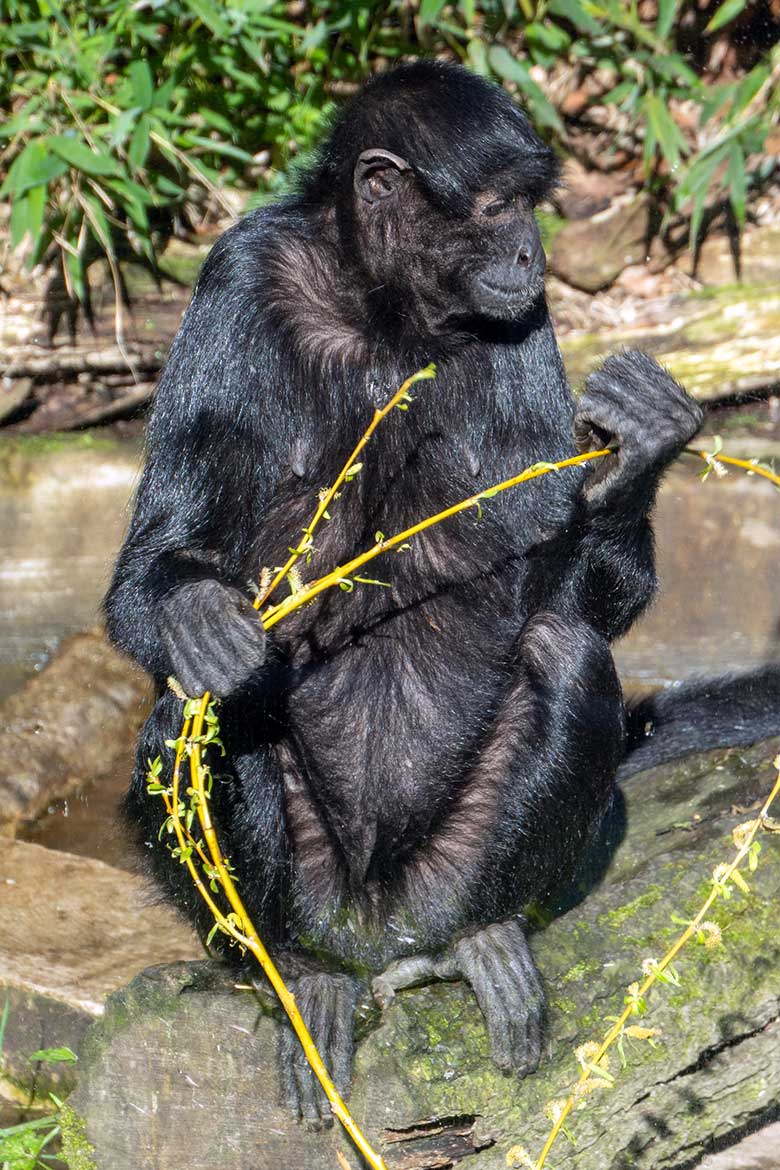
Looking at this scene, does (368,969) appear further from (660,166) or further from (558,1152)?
(660,166)

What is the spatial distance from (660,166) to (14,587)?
510cm

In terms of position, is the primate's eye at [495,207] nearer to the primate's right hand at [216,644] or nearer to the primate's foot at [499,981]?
the primate's right hand at [216,644]

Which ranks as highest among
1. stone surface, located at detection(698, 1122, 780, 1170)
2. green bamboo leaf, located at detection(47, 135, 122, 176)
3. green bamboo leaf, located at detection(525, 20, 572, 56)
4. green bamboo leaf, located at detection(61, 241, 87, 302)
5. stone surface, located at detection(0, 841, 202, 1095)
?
green bamboo leaf, located at detection(525, 20, 572, 56)

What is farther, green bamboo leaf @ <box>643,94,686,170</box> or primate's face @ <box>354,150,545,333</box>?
green bamboo leaf @ <box>643,94,686,170</box>

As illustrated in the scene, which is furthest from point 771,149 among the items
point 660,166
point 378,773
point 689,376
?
point 378,773

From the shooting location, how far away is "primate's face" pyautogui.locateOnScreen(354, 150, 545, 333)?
3.80 m

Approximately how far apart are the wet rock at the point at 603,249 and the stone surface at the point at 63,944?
5692mm

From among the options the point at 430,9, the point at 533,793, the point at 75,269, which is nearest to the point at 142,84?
the point at 75,269

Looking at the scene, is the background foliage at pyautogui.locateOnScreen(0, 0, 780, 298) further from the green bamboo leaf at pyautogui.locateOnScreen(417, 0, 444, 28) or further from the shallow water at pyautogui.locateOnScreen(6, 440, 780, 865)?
the shallow water at pyautogui.locateOnScreen(6, 440, 780, 865)

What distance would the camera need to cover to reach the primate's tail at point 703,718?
489 cm

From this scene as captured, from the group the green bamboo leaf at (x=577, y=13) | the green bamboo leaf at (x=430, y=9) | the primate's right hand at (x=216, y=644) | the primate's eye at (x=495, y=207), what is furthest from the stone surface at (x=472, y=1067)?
the green bamboo leaf at (x=577, y=13)

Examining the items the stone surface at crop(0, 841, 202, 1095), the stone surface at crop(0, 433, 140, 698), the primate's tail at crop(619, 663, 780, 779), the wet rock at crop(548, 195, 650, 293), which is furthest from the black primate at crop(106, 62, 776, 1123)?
the wet rock at crop(548, 195, 650, 293)

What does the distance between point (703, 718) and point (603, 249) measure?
5000 mm

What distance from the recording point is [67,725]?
626 cm
